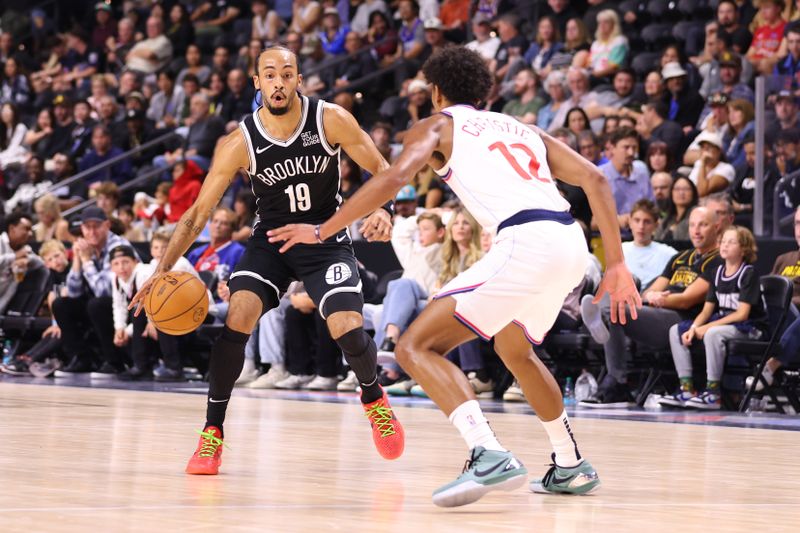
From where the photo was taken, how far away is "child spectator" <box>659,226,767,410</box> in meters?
8.95

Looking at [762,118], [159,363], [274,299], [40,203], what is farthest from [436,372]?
[40,203]

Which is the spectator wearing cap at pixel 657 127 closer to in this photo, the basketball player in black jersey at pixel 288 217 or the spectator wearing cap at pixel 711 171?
the spectator wearing cap at pixel 711 171

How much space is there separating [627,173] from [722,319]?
244 centimetres

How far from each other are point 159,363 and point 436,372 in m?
8.27

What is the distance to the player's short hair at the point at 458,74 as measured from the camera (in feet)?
15.5

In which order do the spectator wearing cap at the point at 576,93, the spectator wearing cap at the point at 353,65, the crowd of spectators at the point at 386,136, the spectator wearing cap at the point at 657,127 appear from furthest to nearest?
the spectator wearing cap at the point at 353,65 → the spectator wearing cap at the point at 576,93 → the spectator wearing cap at the point at 657,127 → the crowd of spectators at the point at 386,136

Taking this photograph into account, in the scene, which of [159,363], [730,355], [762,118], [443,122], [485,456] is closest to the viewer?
[485,456]

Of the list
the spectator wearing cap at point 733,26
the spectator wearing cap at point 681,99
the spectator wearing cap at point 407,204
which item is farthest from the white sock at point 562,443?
the spectator wearing cap at point 733,26

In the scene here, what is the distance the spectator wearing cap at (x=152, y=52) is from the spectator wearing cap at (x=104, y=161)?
2.09m

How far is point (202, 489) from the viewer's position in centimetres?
465

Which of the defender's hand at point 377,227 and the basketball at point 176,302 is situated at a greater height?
the defender's hand at point 377,227

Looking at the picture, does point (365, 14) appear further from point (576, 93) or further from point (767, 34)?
point (767, 34)

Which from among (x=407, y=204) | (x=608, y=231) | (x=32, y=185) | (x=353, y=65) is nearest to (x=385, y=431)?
(x=608, y=231)

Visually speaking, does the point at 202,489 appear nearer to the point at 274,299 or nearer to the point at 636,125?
the point at 274,299
